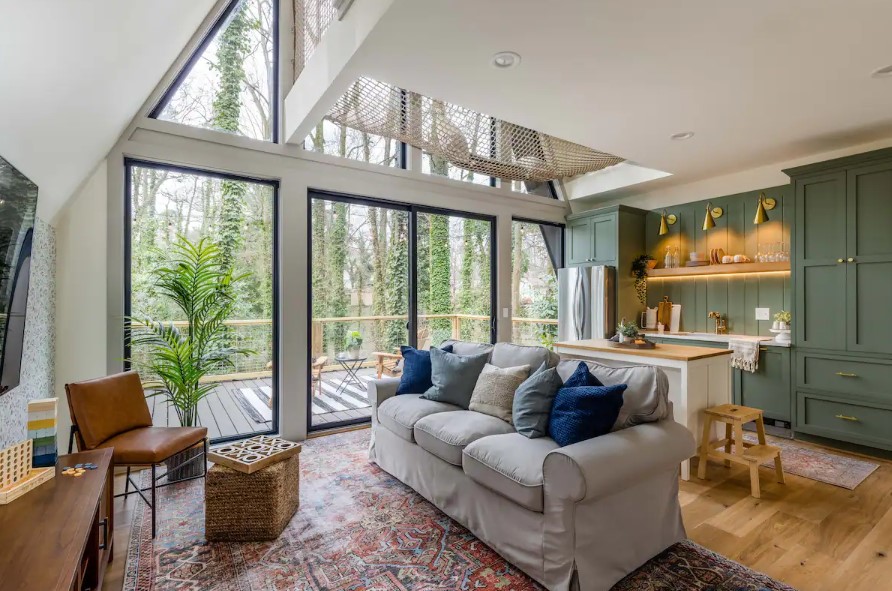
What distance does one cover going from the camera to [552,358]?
2.83 meters

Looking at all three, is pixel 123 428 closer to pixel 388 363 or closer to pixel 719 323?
pixel 388 363

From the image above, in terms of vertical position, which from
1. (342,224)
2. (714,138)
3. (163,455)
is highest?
(714,138)

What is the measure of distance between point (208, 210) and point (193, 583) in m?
2.70

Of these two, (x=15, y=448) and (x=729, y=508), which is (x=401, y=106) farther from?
(x=729, y=508)

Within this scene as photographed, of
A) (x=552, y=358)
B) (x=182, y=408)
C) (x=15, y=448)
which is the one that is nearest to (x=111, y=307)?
(x=182, y=408)

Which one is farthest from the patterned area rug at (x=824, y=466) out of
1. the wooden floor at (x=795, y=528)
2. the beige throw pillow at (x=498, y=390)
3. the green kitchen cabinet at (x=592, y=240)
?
the green kitchen cabinet at (x=592, y=240)

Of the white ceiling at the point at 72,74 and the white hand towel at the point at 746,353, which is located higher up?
the white ceiling at the point at 72,74

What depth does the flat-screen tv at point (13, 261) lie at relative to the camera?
1631mm

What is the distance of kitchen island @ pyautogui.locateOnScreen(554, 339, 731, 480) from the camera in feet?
9.94

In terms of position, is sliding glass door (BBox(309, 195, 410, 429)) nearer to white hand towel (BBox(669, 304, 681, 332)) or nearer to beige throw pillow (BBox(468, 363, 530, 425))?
beige throw pillow (BBox(468, 363, 530, 425))

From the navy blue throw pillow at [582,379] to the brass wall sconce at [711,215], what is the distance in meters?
3.21

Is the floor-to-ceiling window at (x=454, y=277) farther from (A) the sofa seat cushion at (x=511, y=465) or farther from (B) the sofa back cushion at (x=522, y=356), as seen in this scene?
(A) the sofa seat cushion at (x=511, y=465)

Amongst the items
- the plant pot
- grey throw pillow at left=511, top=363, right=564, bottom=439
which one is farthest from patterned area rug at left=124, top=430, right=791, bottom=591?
grey throw pillow at left=511, top=363, right=564, bottom=439

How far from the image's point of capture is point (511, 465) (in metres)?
2.02
